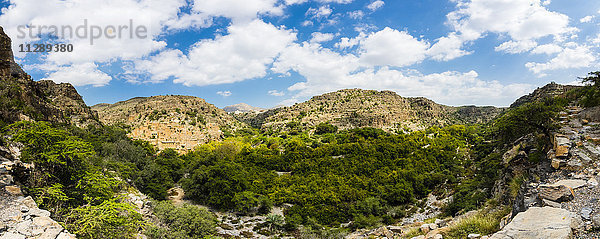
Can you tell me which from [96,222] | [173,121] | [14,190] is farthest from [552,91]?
[173,121]

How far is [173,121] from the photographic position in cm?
5584

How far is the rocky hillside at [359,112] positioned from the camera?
57138mm

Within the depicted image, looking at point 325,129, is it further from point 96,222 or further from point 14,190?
point 14,190

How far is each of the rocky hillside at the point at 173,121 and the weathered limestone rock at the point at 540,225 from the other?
5443cm

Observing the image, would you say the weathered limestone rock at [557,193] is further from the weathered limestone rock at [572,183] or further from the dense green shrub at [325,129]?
the dense green shrub at [325,129]

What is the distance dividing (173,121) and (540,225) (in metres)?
61.2

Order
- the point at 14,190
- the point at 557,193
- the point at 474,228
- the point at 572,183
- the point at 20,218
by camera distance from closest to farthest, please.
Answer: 1. the point at 557,193
2. the point at 572,183
3. the point at 20,218
4. the point at 474,228
5. the point at 14,190

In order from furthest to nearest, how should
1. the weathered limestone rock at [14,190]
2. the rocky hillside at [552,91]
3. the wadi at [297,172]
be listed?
the rocky hillside at [552,91], the weathered limestone rock at [14,190], the wadi at [297,172]

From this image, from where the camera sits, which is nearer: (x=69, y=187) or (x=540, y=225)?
(x=540, y=225)

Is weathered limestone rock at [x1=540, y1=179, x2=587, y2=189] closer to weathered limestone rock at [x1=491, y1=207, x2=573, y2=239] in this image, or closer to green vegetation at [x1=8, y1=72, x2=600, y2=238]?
weathered limestone rock at [x1=491, y1=207, x2=573, y2=239]

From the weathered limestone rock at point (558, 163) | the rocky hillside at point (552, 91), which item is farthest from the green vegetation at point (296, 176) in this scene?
the rocky hillside at point (552, 91)

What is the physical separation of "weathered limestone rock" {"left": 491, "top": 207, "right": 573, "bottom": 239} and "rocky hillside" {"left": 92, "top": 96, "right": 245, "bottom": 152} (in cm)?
5443

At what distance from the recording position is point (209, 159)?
36.9m

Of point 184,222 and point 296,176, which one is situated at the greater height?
point 184,222
